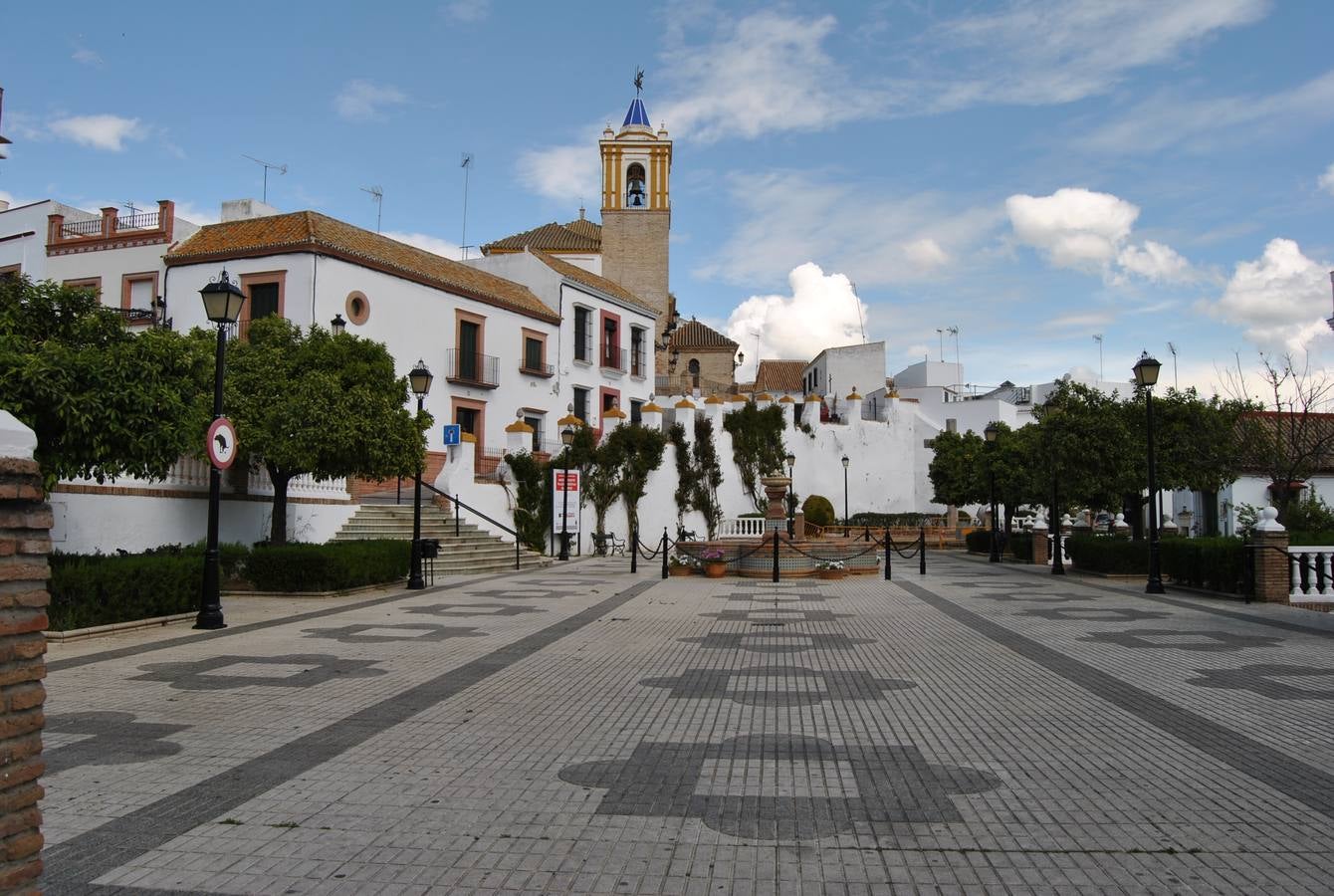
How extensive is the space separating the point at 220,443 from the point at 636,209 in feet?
121

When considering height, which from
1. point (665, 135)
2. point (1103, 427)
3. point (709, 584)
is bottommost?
point (709, 584)

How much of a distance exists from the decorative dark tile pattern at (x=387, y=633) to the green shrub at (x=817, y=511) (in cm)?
2721

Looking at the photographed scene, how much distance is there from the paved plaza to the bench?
17.6m

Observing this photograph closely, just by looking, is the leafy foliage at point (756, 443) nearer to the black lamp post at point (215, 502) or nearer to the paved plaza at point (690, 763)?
the paved plaza at point (690, 763)

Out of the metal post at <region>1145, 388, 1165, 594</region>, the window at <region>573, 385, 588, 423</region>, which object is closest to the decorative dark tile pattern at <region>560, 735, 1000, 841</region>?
the metal post at <region>1145, 388, 1165, 594</region>

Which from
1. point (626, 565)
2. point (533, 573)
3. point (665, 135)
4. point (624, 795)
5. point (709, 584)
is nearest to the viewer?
point (624, 795)

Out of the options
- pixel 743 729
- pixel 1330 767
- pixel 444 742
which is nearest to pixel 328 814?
pixel 444 742

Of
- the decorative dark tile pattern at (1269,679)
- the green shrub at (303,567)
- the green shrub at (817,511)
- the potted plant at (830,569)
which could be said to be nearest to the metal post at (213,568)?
the green shrub at (303,567)

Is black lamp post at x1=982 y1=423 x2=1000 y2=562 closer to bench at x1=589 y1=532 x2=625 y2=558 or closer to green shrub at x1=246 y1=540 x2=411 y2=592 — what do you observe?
bench at x1=589 y1=532 x2=625 y2=558

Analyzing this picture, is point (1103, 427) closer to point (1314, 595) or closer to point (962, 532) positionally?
point (1314, 595)

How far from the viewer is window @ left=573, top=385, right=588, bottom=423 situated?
3659 centimetres

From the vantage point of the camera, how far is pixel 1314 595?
1435 centimetres

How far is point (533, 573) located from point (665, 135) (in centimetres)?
3173

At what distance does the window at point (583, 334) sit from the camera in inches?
1443
